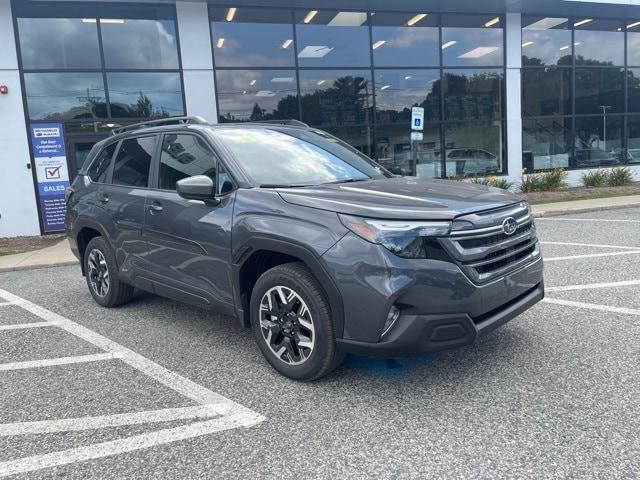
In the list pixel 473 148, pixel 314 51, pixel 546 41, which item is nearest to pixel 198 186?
pixel 314 51

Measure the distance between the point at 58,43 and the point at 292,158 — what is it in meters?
11.0

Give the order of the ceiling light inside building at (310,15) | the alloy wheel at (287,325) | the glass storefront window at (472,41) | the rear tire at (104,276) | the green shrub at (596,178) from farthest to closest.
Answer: the green shrub at (596,178) → the glass storefront window at (472,41) → the ceiling light inside building at (310,15) → the rear tire at (104,276) → the alloy wheel at (287,325)

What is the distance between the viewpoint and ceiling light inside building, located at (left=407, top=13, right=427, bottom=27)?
49.6 ft

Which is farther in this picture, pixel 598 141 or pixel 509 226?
pixel 598 141

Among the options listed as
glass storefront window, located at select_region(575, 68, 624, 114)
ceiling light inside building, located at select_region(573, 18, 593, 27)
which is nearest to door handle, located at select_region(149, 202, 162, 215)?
glass storefront window, located at select_region(575, 68, 624, 114)

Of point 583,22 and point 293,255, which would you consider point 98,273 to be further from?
point 583,22

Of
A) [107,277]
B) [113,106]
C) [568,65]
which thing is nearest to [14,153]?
[113,106]

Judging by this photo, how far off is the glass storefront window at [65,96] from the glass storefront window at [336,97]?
5.32 m

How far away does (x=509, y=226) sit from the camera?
3256mm

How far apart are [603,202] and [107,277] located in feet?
41.5

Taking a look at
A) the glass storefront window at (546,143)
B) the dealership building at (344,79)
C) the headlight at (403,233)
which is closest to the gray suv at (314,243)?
the headlight at (403,233)

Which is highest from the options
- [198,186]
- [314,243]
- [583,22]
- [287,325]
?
[583,22]

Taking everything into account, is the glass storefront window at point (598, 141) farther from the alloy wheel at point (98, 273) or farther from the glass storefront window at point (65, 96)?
the alloy wheel at point (98, 273)

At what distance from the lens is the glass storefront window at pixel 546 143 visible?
16625mm
